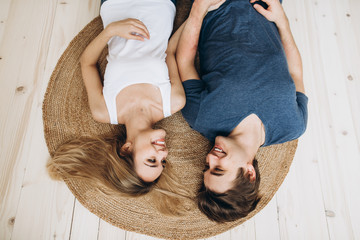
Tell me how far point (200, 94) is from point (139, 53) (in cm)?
31

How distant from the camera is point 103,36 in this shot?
1.02m

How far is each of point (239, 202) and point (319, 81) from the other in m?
0.88

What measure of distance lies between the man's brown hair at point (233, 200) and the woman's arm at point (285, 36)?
0.48 meters

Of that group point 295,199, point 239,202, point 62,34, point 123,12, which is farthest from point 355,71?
point 62,34

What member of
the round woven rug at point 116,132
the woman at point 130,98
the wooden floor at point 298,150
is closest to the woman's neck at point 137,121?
the woman at point 130,98

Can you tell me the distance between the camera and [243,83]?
950 mm

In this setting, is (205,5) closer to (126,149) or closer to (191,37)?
(191,37)

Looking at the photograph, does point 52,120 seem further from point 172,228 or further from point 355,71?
point 355,71

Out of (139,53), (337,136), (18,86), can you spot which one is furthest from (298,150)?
(18,86)

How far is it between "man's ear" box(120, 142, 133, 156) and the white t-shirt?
12 cm

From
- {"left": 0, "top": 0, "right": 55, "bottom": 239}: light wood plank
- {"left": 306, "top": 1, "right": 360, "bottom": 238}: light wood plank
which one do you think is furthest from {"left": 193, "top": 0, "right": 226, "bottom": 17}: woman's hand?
{"left": 0, "top": 0, "right": 55, "bottom": 239}: light wood plank

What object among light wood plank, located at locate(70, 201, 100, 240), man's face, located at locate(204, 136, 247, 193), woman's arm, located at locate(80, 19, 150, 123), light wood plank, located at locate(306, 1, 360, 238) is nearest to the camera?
man's face, located at locate(204, 136, 247, 193)

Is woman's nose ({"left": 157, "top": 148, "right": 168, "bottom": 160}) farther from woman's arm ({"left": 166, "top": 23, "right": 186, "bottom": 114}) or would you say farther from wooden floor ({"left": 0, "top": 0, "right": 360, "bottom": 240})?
wooden floor ({"left": 0, "top": 0, "right": 360, "bottom": 240})

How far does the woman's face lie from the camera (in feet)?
2.96
